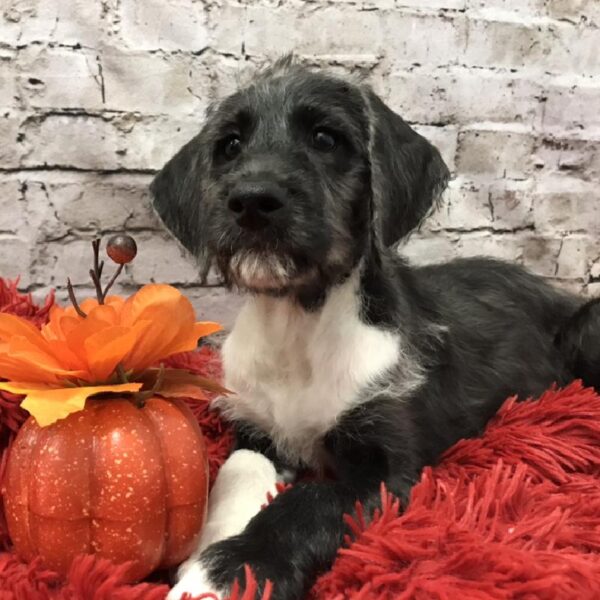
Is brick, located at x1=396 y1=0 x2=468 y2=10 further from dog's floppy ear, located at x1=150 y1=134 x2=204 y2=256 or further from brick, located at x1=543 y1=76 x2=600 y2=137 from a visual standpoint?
dog's floppy ear, located at x1=150 y1=134 x2=204 y2=256

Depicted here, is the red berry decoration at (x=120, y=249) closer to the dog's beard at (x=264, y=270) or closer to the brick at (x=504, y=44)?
the dog's beard at (x=264, y=270)

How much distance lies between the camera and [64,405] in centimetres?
97

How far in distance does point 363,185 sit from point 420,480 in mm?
574

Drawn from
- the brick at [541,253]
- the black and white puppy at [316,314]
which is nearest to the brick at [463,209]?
the brick at [541,253]

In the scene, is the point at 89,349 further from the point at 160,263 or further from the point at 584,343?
the point at 584,343

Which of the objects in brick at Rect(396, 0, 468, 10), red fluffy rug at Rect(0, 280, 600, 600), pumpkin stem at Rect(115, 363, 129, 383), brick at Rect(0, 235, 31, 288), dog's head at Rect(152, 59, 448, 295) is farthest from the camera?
brick at Rect(396, 0, 468, 10)

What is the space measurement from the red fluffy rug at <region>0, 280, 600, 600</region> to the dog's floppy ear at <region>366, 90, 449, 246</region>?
49cm

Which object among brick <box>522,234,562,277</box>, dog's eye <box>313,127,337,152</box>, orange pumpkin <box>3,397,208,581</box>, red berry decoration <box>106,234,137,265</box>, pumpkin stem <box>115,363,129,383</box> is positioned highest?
dog's eye <box>313,127,337,152</box>

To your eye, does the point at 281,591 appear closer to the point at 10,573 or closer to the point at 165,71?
the point at 10,573

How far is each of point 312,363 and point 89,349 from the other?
1.65 feet

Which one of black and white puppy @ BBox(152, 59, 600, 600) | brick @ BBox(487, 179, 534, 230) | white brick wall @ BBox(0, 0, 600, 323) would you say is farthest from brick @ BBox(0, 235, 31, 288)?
brick @ BBox(487, 179, 534, 230)

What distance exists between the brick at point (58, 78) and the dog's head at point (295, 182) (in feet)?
1.55

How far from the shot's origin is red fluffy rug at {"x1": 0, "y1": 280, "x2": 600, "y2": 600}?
0.93 m

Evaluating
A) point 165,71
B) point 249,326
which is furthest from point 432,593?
point 165,71
